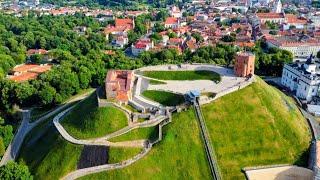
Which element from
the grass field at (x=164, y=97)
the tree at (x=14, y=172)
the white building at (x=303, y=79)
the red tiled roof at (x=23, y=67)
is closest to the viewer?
the tree at (x=14, y=172)

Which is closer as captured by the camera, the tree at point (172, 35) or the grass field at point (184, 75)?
the grass field at point (184, 75)

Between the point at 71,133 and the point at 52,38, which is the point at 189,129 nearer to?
the point at 71,133

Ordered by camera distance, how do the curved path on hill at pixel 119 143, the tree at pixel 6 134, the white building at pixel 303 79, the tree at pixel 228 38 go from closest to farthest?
the curved path on hill at pixel 119 143
the tree at pixel 6 134
the white building at pixel 303 79
the tree at pixel 228 38

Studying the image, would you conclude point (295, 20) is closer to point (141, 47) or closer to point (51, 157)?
point (141, 47)

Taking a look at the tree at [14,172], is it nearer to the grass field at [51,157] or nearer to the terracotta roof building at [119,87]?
the grass field at [51,157]

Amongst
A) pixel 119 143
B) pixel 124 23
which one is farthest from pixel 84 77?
pixel 124 23

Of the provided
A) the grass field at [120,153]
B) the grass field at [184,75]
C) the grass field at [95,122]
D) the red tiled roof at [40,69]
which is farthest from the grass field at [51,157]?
the red tiled roof at [40,69]

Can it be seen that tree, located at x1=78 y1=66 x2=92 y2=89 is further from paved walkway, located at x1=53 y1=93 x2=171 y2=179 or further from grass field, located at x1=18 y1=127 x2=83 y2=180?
paved walkway, located at x1=53 y1=93 x2=171 y2=179
